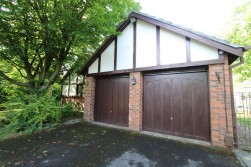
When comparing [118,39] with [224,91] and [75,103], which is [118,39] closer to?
[224,91]

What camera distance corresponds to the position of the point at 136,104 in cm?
555

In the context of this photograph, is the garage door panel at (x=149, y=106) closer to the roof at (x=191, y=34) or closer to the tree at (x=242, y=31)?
the roof at (x=191, y=34)

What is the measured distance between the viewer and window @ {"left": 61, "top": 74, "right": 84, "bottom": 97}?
10.9m

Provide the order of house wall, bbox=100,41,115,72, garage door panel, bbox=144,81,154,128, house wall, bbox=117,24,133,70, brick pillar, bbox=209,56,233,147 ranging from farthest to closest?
1. house wall, bbox=100,41,115,72
2. house wall, bbox=117,24,133,70
3. garage door panel, bbox=144,81,154,128
4. brick pillar, bbox=209,56,233,147

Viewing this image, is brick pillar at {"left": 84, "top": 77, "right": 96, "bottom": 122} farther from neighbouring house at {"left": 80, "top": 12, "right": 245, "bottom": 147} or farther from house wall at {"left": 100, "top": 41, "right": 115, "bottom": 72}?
house wall at {"left": 100, "top": 41, "right": 115, "bottom": 72}

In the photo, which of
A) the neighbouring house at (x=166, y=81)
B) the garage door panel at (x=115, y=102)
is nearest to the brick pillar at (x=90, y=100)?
the neighbouring house at (x=166, y=81)

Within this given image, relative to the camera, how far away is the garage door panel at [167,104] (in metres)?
5.00

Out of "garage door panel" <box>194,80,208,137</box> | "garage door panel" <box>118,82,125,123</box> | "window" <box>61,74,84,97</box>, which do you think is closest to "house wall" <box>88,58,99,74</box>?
"garage door panel" <box>118,82,125,123</box>

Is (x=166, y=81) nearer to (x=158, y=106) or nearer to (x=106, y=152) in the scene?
(x=158, y=106)

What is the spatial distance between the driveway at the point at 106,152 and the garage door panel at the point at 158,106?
70 cm

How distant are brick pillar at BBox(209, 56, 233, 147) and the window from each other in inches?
Answer: 361

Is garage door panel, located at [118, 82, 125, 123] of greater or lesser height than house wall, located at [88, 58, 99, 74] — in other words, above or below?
below

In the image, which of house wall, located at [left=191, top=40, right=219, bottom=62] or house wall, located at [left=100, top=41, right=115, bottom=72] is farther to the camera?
house wall, located at [left=100, top=41, right=115, bottom=72]

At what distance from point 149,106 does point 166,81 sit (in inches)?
48.8
